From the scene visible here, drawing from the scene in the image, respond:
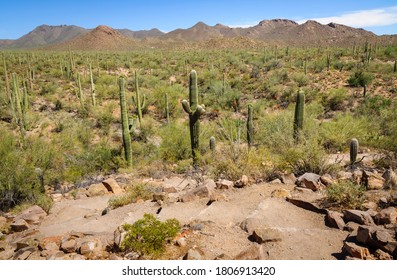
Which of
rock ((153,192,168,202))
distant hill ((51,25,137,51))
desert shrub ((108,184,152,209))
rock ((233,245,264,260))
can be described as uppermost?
distant hill ((51,25,137,51))

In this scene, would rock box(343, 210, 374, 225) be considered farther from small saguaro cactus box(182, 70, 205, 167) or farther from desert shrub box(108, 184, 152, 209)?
small saguaro cactus box(182, 70, 205, 167)

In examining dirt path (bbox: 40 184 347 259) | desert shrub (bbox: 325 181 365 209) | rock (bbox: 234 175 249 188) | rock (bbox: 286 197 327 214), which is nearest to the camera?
dirt path (bbox: 40 184 347 259)

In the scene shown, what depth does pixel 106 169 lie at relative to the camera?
1335 centimetres

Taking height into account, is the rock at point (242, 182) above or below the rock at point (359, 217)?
below

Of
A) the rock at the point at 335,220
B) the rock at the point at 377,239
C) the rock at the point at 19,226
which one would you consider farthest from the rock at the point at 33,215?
the rock at the point at 377,239

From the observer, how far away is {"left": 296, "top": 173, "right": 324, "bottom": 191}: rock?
7048mm

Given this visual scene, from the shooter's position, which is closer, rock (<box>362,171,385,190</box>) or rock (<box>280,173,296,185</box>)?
rock (<box>362,171,385,190</box>)

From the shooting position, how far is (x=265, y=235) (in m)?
5.05

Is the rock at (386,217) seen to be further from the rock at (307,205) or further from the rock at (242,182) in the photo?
the rock at (242,182)

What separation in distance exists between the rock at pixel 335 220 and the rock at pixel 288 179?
7.27ft

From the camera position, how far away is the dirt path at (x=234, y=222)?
4.87 meters

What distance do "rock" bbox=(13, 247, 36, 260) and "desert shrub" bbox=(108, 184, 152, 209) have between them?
2800mm

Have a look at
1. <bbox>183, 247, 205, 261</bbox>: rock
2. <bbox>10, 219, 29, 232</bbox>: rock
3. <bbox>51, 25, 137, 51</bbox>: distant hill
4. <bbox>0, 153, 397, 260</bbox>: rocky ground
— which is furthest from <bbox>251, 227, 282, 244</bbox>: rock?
<bbox>51, 25, 137, 51</bbox>: distant hill

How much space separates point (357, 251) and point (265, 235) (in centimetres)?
139
